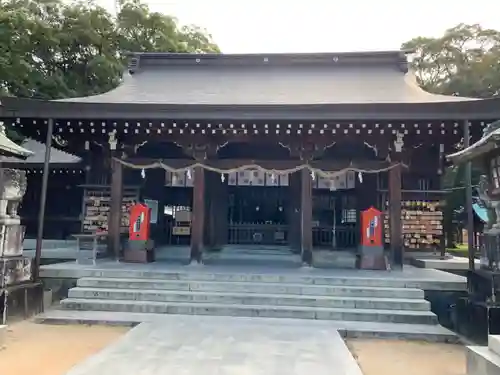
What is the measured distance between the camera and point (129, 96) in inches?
430

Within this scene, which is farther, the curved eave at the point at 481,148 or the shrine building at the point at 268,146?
the shrine building at the point at 268,146

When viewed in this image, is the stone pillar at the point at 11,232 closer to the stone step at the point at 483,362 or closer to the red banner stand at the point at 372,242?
the stone step at the point at 483,362

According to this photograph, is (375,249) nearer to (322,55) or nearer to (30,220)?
(322,55)

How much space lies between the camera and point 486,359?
3512 millimetres

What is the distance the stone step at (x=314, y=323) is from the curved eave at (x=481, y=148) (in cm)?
262

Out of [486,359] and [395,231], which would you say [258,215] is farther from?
[486,359]

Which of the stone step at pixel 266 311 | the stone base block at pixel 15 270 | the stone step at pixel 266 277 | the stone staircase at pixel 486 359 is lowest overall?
the stone step at pixel 266 311

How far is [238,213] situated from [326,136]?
14.2ft

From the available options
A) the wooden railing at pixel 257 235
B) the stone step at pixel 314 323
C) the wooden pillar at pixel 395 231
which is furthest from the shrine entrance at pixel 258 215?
the stone step at pixel 314 323

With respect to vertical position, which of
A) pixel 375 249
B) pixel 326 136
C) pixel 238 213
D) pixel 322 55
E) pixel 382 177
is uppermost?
pixel 322 55

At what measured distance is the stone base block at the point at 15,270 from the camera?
648cm

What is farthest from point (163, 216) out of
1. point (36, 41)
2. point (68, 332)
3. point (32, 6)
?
point (32, 6)

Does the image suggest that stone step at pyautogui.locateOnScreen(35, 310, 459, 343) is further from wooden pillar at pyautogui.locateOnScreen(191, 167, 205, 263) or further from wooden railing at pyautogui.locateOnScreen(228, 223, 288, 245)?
wooden railing at pyautogui.locateOnScreen(228, 223, 288, 245)

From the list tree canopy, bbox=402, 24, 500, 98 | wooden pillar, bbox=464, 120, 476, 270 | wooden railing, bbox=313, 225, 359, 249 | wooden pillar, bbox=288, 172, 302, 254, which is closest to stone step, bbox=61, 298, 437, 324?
wooden pillar, bbox=464, 120, 476, 270
